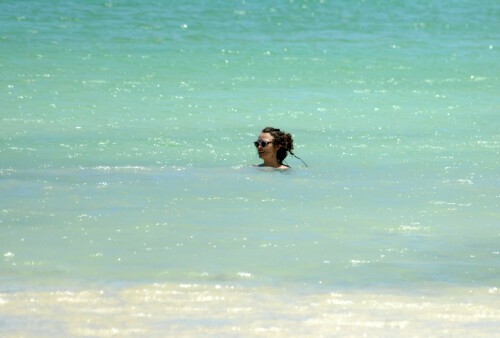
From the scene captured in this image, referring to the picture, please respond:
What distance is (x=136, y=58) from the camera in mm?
28734

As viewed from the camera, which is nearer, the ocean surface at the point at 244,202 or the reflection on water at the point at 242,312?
the reflection on water at the point at 242,312

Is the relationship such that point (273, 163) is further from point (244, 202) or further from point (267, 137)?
point (244, 202)

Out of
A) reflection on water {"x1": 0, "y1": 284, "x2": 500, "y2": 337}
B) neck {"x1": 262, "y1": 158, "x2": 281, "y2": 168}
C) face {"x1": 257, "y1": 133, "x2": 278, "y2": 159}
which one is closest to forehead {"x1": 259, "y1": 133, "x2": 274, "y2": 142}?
face {"x1": 257, "y1": 133, "x2": 278, "y2": 159}

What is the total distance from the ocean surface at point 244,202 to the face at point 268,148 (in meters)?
0.17

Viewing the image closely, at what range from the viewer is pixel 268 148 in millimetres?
11523

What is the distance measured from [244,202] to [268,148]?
1.58 meters

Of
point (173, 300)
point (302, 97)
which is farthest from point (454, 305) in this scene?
point (302, 97)

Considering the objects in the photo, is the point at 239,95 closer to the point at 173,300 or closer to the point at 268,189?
the point at 268,189

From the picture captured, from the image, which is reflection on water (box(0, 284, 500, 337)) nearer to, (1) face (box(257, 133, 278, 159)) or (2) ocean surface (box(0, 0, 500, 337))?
(2) ocean surface (box(0, 0, 500, 337))

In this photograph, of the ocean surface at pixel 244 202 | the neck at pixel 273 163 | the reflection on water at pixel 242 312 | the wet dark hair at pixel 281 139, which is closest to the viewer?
the reflection on water at pixel 242 312

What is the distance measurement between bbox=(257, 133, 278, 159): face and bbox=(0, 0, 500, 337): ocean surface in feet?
0.57

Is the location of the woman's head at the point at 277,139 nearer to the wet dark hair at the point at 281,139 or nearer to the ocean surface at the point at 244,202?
the wet dark hair at the point at 281,139

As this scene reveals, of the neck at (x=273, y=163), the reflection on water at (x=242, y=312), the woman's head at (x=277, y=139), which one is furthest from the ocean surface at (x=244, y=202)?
the woman's head at (x=277, y=139)

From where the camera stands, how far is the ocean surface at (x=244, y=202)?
6.48m
